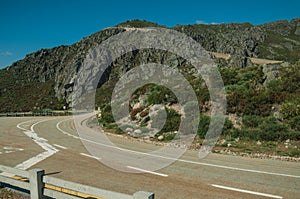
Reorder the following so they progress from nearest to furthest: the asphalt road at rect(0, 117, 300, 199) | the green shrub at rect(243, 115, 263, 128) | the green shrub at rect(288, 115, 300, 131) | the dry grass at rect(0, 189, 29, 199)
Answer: the dry grass at rect(0, 189, 29, 199) → the asphalt road at rect(0, 117, 300, 199) → the green shrub at rect(288, 115, 300, 131) → the green shrub at rect(243, 115, 263, 128)

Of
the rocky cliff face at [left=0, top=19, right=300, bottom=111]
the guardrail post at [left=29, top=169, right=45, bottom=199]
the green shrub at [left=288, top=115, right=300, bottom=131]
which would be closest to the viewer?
the guardrail post at [left=29, top=169, right=45, bottom=199]

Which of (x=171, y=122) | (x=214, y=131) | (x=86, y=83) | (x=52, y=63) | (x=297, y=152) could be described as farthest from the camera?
(x=52, y=63)

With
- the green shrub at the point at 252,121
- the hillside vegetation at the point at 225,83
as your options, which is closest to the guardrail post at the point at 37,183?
the hillside vegetation at the point at 225,83

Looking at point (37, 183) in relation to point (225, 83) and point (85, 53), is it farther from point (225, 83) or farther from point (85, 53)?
point (85, 53)

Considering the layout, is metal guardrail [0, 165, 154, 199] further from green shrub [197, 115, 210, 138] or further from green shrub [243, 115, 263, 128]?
green shrub [243, 115, 263, 128]

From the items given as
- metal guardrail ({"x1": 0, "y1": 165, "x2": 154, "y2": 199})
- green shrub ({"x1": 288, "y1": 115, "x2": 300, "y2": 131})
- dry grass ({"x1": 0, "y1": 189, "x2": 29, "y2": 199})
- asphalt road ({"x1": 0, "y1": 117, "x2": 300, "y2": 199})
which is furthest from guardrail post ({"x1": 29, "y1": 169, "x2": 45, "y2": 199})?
green shrub ({"x1": 288, "y1": 115, "x2": 300, "y2": 131})

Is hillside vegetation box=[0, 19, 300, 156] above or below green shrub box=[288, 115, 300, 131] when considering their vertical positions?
above

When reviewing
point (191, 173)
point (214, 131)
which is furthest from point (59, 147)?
point (214, 131)

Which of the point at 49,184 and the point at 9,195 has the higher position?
the point at 49,184

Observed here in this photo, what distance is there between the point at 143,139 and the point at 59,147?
5.38 meters

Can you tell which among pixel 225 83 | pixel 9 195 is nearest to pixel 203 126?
pixel 225 83

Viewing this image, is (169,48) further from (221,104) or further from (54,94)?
(221,104)

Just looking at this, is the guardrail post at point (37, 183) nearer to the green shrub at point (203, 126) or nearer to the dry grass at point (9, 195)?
the dry grass at point (9, 195)

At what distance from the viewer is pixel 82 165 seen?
391 inches
